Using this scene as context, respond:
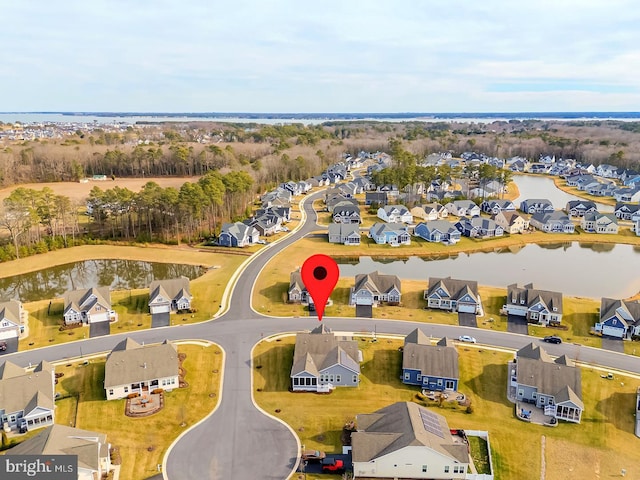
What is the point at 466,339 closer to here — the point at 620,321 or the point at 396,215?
the point at 620,321

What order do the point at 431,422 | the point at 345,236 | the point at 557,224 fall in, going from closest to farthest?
1. the point at 431,422
2. the point at 345,236
3. the point at 557,224

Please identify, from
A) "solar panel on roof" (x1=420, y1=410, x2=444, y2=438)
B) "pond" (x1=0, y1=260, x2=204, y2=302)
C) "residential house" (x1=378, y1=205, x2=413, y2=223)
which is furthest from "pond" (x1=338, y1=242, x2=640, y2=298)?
"solar panel on roof" (x1=420, y1=410, x2=444, y2=438)

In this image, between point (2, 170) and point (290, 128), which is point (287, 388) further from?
point (290, 128)

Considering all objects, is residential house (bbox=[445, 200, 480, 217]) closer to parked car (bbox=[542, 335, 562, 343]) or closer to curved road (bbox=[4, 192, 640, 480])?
curved road (bbox=[4, 192, 640, 480])


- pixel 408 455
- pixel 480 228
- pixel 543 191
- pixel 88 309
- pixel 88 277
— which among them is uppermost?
pixel 543 191

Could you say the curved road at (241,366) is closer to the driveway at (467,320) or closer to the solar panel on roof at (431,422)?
the driveway at (467,320)

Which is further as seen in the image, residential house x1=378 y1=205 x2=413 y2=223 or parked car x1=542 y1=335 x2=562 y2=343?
residential house x1=378 y1=205 x2=413 y2=223

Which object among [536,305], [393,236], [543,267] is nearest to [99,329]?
[536,305]
